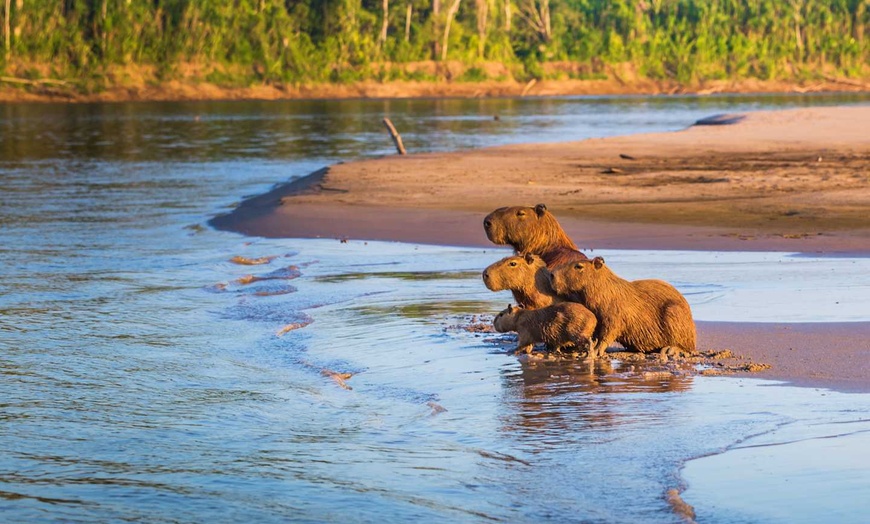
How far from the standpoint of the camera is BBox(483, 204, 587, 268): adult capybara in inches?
339

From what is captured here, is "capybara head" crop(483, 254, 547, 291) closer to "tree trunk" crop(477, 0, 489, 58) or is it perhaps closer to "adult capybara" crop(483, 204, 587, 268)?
"adult capybara" crop(483, 204, 587, 268)

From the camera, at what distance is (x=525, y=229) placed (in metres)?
8.63

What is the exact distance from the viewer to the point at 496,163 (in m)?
25.9

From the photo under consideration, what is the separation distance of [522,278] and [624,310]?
756mm

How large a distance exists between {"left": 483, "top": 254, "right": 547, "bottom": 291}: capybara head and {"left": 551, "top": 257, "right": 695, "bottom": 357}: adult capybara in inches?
15.1

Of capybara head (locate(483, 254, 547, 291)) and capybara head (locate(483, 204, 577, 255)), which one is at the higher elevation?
capybara head (locate(483, 204, 577, 255))

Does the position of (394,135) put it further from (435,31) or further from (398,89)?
(435,31)

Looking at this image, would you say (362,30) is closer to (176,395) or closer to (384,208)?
(384,208)

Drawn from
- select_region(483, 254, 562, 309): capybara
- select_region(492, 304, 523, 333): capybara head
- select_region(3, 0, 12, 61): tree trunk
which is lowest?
select_region(492, 304, 523, 333): capybara head

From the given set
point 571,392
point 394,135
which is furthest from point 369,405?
point 394,135

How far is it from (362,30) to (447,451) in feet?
310

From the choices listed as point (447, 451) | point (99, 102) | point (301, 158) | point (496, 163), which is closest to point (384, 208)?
point (496, 163)

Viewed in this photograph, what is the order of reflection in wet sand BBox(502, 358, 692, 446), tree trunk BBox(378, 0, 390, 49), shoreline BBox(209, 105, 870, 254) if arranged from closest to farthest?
reflection in wet sand BBox(502, 358, 692, 446) → shoreline BBox(209, 105, 870, 254) → tree trunk BBox(378, 0, 390, 49)

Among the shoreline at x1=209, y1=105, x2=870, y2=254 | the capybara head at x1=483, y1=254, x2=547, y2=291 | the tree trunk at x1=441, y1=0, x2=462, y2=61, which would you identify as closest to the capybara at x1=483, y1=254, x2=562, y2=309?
the capybara head at x1=483, y1=254, x2=547, y2=291
